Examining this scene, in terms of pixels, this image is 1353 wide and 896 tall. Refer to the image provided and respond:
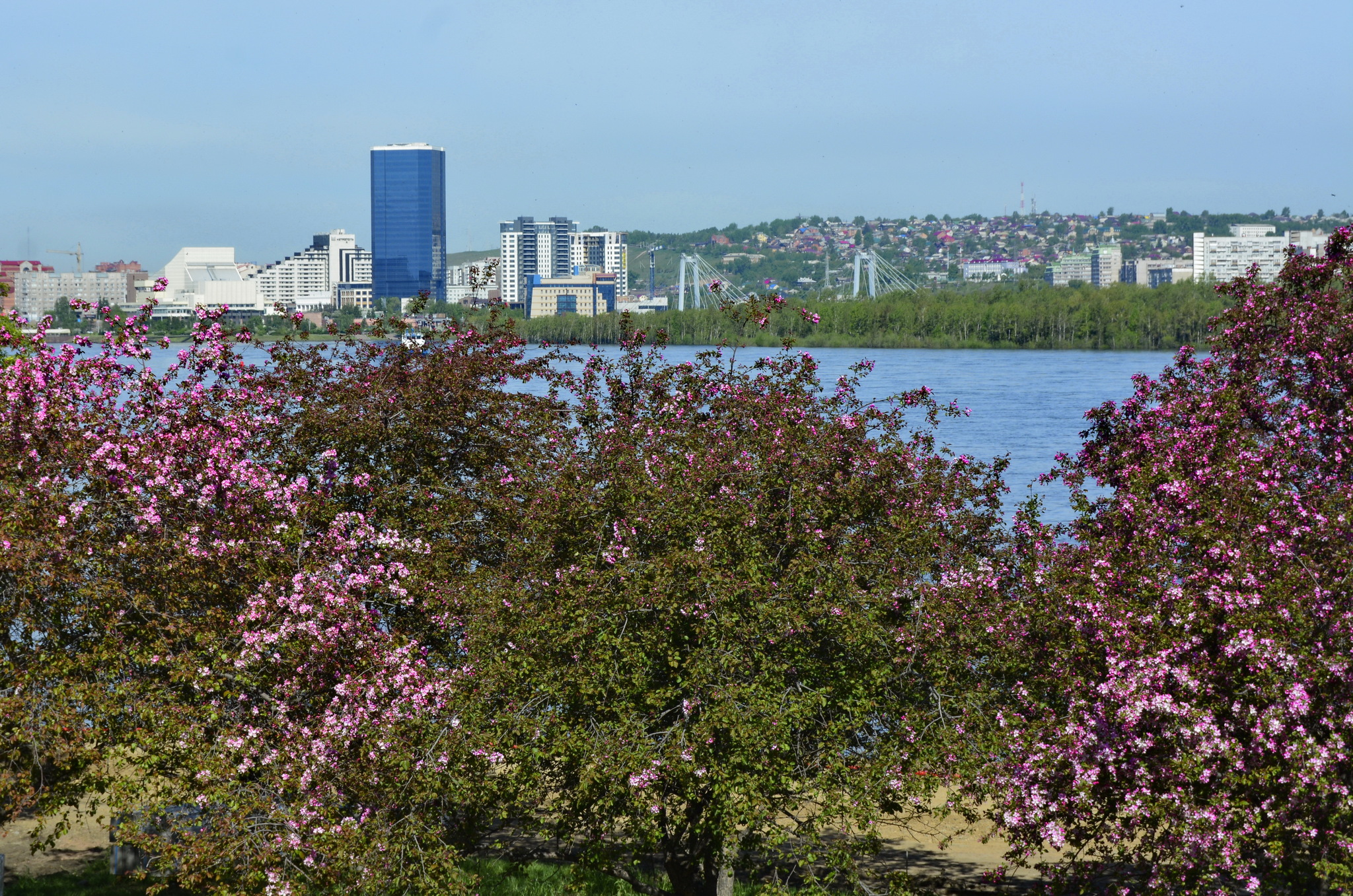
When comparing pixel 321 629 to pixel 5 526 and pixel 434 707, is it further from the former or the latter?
pixel 5 526

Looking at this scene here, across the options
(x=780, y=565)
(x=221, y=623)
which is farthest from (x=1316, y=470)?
(x=221, y=623)

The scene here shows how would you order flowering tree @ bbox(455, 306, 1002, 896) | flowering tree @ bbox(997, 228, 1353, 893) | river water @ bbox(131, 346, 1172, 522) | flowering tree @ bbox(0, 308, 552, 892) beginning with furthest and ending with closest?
1. river water @ bbox(131, 346, 1172, 522)
2. flowering tree @ bbox(0, 308, 552, 892)
3. flowering tree @ bbox(455, 306, 1002, 896)
4. flowering tree @ bbox(997, 228, 1353, 893)

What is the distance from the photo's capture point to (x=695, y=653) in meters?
8.63

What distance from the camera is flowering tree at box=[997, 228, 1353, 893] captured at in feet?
24.9

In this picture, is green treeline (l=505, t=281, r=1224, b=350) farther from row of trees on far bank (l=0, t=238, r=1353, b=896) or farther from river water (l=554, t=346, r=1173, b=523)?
row of trees on far bank (l=0, t=238, r=1353, b=896)

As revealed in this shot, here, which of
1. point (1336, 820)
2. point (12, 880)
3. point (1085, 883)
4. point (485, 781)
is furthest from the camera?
point (12, 880)

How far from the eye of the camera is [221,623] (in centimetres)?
956

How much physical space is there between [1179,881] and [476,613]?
16.0ft

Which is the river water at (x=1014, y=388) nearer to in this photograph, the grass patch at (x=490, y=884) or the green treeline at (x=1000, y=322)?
the green treeline at (x=1000, y=322)

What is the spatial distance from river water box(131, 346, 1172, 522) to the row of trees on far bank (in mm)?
13890

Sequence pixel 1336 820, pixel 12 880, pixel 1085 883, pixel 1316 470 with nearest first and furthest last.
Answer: pixel 1336 820, pixel 1085 883, pixel 1316 470, pixel 12 880

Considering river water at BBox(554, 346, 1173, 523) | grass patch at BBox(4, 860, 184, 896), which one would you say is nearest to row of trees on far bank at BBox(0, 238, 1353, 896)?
grass patch at BBox(4, 860, 184, 896)

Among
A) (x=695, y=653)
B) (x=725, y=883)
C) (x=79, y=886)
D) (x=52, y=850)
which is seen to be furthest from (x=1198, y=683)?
(x=52, y=850)

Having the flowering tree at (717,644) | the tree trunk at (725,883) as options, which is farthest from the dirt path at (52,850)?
the tree trunk at (725,883)
